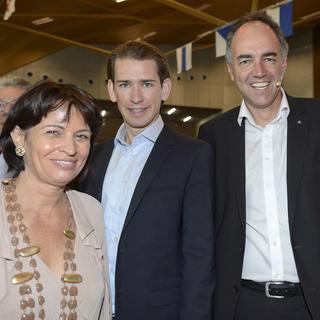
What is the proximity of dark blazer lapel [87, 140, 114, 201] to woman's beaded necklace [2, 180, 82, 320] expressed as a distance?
21.8 inches

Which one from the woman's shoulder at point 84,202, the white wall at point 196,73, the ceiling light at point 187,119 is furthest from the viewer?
the ceiling light at point 187,119

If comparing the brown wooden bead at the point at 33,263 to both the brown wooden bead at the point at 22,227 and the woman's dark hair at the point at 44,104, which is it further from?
the woman's dark hair at the point at 44,104

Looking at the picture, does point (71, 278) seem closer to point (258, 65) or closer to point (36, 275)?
point (36, 275)

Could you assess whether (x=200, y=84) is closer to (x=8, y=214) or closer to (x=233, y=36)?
(x=233, y=36)

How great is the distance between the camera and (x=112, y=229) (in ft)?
7.70

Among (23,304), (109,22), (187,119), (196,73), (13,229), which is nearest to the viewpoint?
(23,304)

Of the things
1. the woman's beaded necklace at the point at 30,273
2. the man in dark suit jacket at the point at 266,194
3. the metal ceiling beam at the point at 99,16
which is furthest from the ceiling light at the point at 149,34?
the woman's beaded necklace at the point at 30,273

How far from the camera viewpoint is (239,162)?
8.20 feet

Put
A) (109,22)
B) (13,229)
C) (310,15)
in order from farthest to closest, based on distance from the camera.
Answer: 1. (310,15)
2. (109,22)
3. (13,229)

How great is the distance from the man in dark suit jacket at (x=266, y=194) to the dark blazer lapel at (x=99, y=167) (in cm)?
59

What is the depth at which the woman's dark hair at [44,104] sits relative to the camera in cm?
186

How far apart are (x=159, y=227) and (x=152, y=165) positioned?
30cm

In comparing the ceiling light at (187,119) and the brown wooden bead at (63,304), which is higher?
the ceiling light at (187,119)

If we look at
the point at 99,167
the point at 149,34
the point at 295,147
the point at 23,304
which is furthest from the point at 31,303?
the point at 149,34
